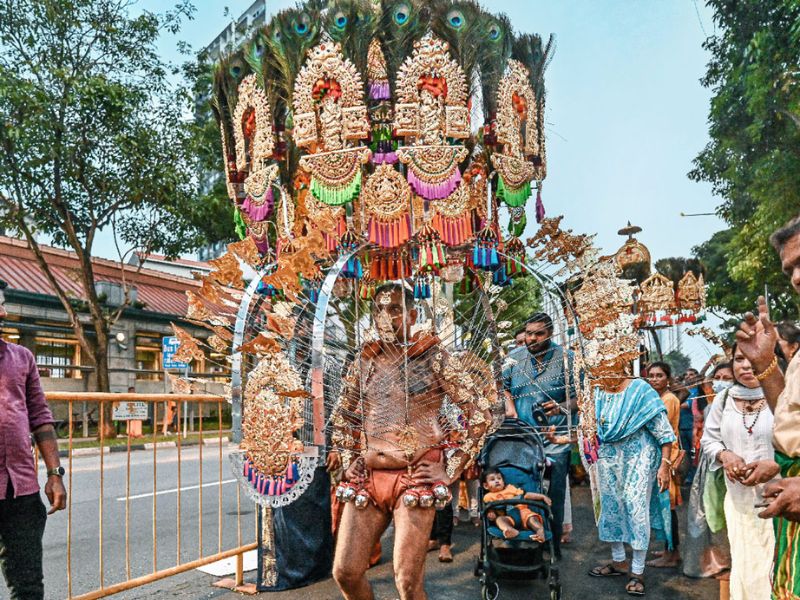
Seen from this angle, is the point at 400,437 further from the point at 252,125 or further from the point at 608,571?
the point at 252,125

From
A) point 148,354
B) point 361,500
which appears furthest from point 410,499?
point 148,354

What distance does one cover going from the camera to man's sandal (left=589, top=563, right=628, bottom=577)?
501 centimetres

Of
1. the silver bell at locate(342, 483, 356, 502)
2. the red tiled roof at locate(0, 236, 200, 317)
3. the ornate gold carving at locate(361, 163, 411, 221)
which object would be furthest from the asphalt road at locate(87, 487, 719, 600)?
the red tiled roof at locate(0, 236, 200, 317)

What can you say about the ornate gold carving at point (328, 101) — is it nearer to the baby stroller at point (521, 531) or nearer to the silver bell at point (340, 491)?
the silver bell at point (340, 491)

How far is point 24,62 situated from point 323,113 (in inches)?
389

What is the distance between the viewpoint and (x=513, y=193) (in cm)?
496

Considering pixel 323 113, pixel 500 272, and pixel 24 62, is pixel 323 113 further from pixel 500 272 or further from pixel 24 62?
pixel 24 62

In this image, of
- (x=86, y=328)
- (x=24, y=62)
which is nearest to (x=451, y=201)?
(x=24, y=62)

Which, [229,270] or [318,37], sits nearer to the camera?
[229,270]

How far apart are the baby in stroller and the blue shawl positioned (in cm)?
80

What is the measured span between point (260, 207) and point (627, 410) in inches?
128

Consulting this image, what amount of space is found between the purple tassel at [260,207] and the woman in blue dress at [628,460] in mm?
2893

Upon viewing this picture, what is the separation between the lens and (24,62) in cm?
1159

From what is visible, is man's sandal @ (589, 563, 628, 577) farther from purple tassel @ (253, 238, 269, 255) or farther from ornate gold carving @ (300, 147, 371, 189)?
purple tassel @ (253, 238, 269, 255)
